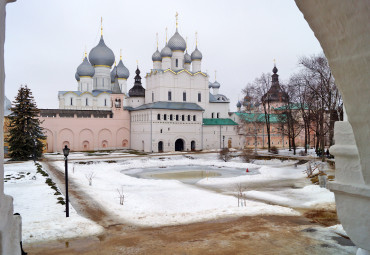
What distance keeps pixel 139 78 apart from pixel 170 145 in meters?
12.2

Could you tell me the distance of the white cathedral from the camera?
124 ft

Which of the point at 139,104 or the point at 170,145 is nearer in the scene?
the point at 170,145

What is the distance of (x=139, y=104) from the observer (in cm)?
4309

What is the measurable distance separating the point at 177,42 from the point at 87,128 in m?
16.2

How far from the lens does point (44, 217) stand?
9.78 meters

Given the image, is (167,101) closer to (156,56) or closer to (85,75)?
(156,56)

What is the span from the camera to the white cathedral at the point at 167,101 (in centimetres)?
3791

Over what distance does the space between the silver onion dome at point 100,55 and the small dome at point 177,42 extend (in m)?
10.3

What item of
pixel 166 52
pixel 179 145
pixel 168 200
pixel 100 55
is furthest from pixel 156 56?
pixel 168 200

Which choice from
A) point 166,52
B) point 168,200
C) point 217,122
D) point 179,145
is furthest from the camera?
point 166,52

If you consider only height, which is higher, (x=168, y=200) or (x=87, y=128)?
(x=87, y=128)

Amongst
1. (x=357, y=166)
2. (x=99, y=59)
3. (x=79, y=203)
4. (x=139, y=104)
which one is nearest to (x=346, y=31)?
(x=357, y=166)

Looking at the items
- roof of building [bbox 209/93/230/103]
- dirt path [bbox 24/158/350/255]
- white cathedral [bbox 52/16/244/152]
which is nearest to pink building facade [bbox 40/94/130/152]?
white cathedral [bbox 52/16/244/152]

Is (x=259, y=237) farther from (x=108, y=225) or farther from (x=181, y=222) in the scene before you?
(x=108, y=225)
